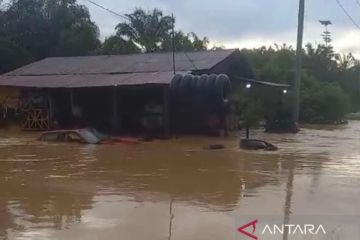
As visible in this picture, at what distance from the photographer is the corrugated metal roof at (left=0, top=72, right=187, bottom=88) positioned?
949 inches

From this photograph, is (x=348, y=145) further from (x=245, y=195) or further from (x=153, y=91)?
(x=245, y=195)

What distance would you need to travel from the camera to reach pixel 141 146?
62.6ft

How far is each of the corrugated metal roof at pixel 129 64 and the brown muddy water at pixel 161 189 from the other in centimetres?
1024

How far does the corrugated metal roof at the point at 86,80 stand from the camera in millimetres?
24094

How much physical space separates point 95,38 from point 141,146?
29.1 meters

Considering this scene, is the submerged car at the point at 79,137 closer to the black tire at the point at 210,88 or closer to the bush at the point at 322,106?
the black tire at the point at 210,88

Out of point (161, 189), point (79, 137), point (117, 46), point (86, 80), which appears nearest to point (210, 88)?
point (79, 137)

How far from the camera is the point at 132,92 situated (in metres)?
25.9

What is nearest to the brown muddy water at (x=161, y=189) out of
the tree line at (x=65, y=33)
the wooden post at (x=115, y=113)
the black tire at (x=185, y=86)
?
the black tire at (x=185, y=86)

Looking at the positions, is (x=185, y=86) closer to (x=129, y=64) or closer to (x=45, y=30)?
(x=129, y=64)

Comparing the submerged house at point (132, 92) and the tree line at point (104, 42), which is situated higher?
the tree line at point (104, 42)

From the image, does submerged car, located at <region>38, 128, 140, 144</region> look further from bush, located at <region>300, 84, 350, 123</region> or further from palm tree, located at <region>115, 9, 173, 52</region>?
palm tree, located at <region>115, 9, 173, 52</region>

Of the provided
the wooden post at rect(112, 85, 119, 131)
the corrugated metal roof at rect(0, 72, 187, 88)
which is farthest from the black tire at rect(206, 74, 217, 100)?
the wooden post at rect(112, 85, 119, 131)

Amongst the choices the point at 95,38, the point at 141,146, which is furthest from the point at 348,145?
the point at 95,38
